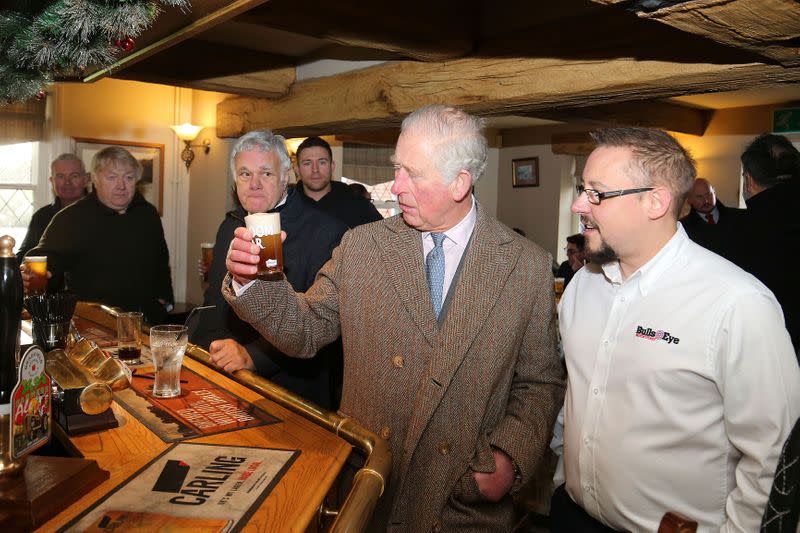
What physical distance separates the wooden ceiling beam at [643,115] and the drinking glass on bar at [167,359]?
4.33m

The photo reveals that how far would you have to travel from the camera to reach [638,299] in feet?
5.61

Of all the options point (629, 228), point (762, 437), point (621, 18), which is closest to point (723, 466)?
point (762, 437)

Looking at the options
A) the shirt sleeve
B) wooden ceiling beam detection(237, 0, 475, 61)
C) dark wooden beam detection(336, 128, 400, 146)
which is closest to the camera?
the shirt sleeve

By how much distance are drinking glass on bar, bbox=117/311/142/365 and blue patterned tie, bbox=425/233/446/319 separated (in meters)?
0.99

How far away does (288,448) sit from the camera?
1.43 metres

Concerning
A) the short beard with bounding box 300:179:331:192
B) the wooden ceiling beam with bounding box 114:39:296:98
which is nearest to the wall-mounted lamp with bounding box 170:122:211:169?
the wooden ceiling beam with bounding box 114:39:296:98

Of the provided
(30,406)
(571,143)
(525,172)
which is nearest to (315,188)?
(30,406)

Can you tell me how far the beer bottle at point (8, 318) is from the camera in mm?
1107

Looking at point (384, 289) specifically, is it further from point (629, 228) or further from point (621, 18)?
point (621, 18)

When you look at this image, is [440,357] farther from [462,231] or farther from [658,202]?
[658,202]

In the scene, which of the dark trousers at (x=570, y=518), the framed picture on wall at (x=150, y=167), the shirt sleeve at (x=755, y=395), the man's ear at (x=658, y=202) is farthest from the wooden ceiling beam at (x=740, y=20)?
the framed picture on wall at (x=150, y=167)

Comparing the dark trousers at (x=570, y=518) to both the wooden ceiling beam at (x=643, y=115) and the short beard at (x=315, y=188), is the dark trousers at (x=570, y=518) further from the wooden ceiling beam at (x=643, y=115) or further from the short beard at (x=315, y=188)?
the wooden ceiling beam at (x=643, y=115)

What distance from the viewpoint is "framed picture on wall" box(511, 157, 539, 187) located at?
9.89 meters

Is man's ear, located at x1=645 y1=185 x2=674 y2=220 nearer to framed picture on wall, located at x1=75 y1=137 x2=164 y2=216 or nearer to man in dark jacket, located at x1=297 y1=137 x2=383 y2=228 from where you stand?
man in dark jacket, located at x1=297 y1=137 x2=383 y2=228
